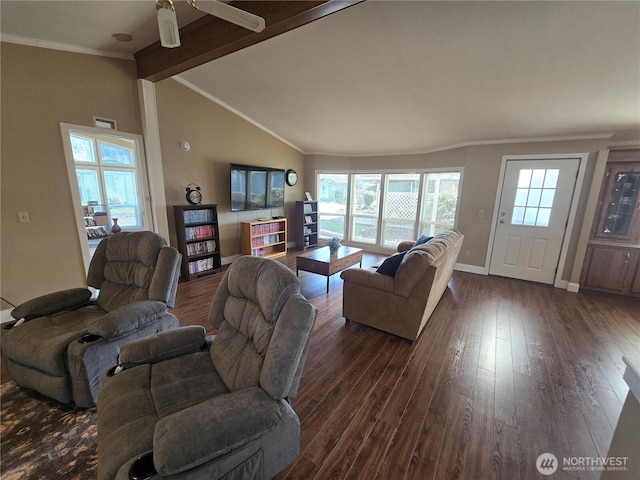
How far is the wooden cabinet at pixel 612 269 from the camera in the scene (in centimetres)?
350

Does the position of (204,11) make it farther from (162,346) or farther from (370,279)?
(370,279)

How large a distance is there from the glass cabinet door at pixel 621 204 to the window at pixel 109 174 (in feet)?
21.6

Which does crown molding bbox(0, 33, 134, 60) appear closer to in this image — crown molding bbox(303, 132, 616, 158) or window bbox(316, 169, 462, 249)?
window bbox(316, 169, 462, 249)

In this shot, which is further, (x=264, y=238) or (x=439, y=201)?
(x=264, y=238)

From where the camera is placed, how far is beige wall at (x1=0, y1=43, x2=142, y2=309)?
2.52 metres

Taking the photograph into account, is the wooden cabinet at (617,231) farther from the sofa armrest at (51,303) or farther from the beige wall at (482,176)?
the sofa armrest at (51,303)

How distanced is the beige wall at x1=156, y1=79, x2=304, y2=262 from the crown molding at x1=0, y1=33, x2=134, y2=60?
1.57ft

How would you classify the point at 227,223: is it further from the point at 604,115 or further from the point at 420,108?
the point at 604,115

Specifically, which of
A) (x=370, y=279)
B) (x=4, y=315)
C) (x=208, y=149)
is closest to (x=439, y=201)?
(x=370, y=279)

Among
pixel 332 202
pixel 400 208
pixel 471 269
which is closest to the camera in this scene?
pixel 471 269

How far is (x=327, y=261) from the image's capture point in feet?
11.2

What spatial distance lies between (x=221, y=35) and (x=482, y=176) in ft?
13.7

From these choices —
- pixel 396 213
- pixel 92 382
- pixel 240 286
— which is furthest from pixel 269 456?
pixel 396 213

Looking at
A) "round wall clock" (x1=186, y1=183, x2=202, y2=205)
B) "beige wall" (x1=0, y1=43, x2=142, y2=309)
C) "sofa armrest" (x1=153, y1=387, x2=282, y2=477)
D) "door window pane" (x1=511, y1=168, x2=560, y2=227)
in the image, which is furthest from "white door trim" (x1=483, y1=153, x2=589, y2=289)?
"beige wall" (x1=0, y1=43, x2=142, y2=309)
